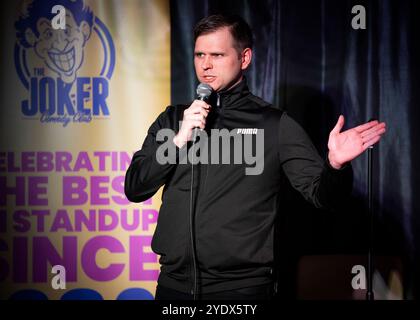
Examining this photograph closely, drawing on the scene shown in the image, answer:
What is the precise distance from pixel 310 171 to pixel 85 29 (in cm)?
169

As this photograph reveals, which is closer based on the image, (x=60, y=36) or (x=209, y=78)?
(x=209, y=78)

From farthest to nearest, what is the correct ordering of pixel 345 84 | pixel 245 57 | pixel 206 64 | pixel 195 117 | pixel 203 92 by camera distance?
pixel 345 84
pixel 245 57
pixel 206 64
pixel 203 92
pixel 195 117

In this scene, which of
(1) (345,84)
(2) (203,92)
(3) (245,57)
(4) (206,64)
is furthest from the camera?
(1) (345,84)

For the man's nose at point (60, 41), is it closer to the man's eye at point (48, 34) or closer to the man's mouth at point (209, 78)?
the man's eye at point (48, 34)

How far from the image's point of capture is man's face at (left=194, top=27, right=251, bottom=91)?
1782 millimetres

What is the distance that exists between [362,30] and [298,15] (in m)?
0.35

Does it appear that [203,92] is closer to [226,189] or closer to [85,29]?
[226,189]

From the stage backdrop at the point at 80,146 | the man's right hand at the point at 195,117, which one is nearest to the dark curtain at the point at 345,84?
the stage backdrop at the point at 80,146

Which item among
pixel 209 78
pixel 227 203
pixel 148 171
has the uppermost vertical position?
pixel 209 78

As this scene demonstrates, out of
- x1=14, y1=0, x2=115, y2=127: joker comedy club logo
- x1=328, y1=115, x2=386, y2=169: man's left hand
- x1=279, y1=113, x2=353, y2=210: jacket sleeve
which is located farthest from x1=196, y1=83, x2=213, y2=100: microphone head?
x1=14, y1=0, x2=115, y2=127: joker comedy club logo

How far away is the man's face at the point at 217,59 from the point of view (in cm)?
178

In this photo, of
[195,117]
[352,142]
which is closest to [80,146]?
[195,117]

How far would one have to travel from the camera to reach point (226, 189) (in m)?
1.70

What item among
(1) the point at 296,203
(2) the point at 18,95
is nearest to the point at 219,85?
(1) the point at 296,203
